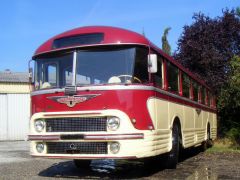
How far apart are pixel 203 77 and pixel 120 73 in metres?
14.8

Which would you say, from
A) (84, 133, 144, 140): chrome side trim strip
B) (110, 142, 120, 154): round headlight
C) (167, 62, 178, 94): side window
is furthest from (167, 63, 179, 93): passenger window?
(110, 142, 120, 154): round headlight

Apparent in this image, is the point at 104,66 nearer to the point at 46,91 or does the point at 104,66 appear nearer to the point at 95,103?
the point at 95,103

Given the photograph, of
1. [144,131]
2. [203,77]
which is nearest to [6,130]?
[203,77]

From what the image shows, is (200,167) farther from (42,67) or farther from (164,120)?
(42,67)

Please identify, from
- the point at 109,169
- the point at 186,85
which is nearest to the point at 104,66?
the point at 109,169

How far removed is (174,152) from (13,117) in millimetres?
19425

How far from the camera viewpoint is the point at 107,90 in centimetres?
991

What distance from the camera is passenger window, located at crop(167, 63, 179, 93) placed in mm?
12151

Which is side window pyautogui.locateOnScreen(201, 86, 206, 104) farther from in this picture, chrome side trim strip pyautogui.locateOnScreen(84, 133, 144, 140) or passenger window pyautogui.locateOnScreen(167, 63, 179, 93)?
chrome side trim strip pyautogui.locateOnScreen(84, 133, 144, 140)

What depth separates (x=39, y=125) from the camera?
414 inches

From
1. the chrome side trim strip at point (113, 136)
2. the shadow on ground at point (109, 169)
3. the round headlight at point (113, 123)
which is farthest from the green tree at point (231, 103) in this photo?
the round headlight at point (113, 123)

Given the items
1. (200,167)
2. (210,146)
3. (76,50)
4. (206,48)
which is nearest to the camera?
(76,50)

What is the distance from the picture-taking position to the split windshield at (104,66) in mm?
10031

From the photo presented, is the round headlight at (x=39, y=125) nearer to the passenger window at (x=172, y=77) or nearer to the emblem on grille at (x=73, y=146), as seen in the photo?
the emblem on grille at (x=73, y=146)
